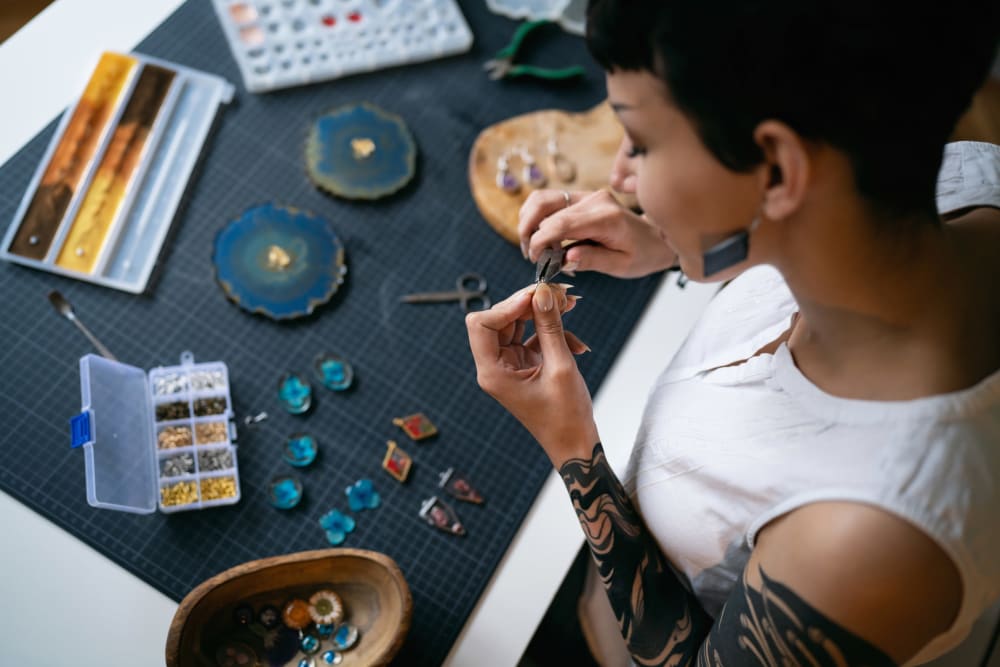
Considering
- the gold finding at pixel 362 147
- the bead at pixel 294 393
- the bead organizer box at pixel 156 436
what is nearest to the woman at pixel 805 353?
the bead at pixel 294 393

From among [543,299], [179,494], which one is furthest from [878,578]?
[179,494]

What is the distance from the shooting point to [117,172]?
4.76 feet

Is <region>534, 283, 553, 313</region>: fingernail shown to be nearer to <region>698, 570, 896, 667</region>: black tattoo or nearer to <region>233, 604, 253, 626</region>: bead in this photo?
<region>698, 570, 896, 667</region>: black tattoo

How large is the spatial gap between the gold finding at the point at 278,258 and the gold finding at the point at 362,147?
0.25 metres

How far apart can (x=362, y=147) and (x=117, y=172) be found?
45cm

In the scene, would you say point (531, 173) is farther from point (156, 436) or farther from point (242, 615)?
point (242, 615)

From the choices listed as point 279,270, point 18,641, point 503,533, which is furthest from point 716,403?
point 18,641

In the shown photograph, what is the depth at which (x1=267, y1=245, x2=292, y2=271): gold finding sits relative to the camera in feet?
4.74

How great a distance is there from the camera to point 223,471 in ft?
4.20

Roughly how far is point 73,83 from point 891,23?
1.43m

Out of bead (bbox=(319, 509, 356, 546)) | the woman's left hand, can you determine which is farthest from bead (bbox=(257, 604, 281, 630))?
the woman's left hand

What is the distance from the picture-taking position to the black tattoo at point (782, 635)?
0.78 meters

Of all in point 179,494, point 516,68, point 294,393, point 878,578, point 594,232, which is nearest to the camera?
point 878,578

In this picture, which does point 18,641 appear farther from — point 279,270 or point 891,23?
point 891,23
